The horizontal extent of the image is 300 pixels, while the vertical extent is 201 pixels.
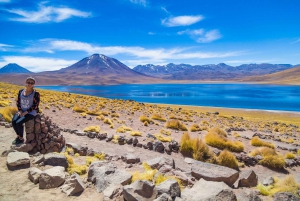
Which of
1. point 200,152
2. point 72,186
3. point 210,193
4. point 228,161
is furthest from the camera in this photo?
point 200,152

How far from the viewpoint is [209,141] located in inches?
499

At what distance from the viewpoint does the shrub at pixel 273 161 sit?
10.1 m

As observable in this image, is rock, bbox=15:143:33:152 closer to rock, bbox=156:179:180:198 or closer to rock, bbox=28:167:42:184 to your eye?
rock, bbox=28:167:42:184

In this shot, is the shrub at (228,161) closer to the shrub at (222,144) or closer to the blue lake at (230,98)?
the shrub at (222,144)

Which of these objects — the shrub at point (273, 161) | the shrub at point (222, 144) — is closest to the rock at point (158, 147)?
the shrub at point (222, 144)

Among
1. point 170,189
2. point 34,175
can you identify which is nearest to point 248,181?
point 170,189

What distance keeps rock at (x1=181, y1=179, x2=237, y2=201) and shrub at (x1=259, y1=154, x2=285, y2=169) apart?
7.13 metres

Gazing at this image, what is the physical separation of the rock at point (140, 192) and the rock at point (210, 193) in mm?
641

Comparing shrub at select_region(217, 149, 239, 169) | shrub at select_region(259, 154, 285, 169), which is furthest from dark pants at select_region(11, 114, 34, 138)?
shrub at select_region(259, 154, 285, 169)

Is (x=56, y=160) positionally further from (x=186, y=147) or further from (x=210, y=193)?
(x=186, y=147)

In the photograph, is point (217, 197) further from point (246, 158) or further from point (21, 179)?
point (246, 158)

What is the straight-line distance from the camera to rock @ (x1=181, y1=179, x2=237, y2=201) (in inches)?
167

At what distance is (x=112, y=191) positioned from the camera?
4.58 m

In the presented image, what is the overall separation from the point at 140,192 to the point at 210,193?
1414 millimetres
